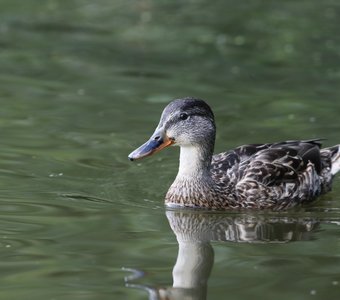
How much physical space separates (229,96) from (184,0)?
6.35m

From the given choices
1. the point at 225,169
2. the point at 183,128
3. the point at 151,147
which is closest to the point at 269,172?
the point at 225,169

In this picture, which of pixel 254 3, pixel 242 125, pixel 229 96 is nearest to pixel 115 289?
pixel 242 125

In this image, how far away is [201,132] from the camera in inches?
475

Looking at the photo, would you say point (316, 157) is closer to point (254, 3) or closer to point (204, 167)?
point (204, 167)

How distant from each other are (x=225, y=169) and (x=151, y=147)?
1115 millimetres

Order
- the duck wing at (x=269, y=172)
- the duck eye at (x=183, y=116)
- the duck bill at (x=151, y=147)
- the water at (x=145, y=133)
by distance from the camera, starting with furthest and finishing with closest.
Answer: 1. the duck wing at (x=269, y=172)
2. the duck eye at (x=183, y=116)
3. the duck bill at (x=151, y=147)
4. the water at (x=145, y=133)

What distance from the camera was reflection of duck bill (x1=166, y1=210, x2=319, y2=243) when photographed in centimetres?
1069

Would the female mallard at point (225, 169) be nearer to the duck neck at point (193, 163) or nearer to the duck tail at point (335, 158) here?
the duck neck at point (193, 163)

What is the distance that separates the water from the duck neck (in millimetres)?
439

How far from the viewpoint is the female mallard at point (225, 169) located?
38.9 ft

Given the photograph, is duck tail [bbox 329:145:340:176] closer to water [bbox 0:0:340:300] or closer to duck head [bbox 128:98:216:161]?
water [bbox 0:0:340:300]

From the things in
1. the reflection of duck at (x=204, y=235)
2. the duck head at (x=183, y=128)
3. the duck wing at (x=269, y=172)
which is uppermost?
the duck head at (x=183, y=128)

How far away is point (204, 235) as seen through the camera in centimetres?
1081

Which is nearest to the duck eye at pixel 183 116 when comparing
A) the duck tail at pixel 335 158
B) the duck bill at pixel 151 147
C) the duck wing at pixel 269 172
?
the duck bill at pixel 151 147
